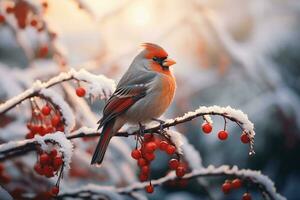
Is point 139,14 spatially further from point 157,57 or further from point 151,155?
point 151,155

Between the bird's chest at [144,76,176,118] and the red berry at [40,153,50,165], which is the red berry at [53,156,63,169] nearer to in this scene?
the red berry at [40,153,50,165]

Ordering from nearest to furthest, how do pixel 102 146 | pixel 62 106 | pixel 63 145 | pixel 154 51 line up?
1. pixel 63 145
2. pixel 62 106
3. pixel 102 146
4. pixel 154 51

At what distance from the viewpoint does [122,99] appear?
9.16 ft

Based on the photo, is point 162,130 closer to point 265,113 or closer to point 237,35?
point 265,113

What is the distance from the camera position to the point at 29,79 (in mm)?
3264

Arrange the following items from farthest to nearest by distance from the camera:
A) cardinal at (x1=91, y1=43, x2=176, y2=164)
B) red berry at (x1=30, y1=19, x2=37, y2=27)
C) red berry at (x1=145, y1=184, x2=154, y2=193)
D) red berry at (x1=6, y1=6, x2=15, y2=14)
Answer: red berry at (x1=6, y1=6, x2=15, y2=14) < red berry at (x1=30, y1=19, x2=37, y2=27) < cardinal at (x1=91, y1=43, x2=176, y2=164) < red berry at (x1=145, y1=184, x2=154, y2=193)

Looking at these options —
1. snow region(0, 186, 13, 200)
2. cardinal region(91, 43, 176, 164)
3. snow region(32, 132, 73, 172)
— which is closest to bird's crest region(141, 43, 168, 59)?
cardinal region(91, 43, 176, 164)

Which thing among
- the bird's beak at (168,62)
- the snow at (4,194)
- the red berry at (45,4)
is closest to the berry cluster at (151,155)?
the snow at (4,194)

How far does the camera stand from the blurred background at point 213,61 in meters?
4.43

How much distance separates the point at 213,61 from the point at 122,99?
2.55 m

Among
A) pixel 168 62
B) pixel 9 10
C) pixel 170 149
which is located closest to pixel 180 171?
pixel 170 149

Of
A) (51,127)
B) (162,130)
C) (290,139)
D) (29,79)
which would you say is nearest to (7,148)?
(51,127)

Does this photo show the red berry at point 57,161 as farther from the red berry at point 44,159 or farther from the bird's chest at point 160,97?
the bird's chest at point 160,97

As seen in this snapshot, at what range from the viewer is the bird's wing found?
266cm
